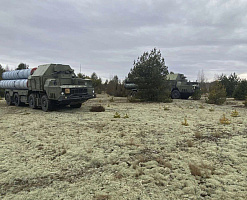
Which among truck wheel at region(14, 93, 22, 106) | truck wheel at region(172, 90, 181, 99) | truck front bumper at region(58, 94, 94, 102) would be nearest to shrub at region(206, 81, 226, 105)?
truck wheel at region(172, 90, 181, 99)

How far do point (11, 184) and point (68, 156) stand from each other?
4.42ft

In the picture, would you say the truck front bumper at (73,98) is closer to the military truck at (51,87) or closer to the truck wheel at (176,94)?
the military truck at (51,87)

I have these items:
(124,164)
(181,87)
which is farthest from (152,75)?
(124,164)

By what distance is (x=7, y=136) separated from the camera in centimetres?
626

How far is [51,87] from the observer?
11078 millimetres

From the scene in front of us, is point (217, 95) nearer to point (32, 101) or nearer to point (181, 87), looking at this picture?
point (181, 87)

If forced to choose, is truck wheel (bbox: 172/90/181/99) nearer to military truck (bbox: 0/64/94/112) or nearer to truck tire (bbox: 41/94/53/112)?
military truck (bbox: 0/64/94/112)

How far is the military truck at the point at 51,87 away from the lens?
1101cm

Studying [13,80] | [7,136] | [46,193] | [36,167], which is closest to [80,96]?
[7,136]

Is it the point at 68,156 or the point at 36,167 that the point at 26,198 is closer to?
the point at 36,167

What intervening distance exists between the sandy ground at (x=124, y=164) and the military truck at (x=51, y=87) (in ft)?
15.1

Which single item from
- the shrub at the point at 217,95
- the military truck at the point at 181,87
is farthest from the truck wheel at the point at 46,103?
the shrub at the point at 217,95

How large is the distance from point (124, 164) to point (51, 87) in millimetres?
8459

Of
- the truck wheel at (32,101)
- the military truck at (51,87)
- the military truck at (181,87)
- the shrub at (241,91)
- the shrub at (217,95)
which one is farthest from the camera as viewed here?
the shrub at (241,91)
